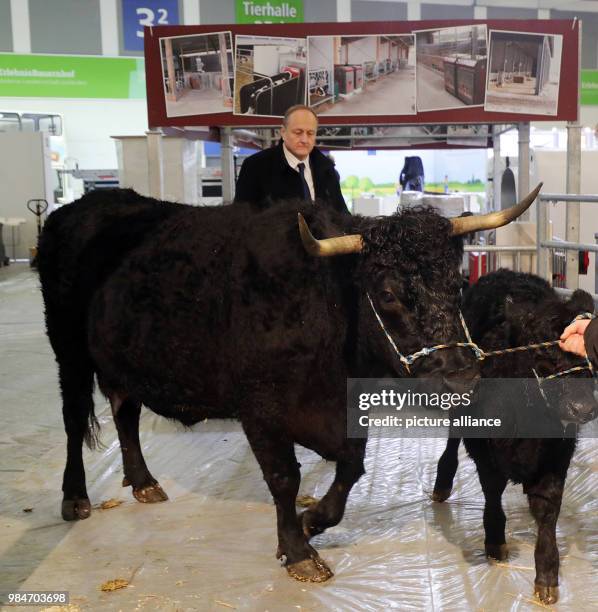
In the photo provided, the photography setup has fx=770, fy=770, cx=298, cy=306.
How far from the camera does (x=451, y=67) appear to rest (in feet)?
17.9

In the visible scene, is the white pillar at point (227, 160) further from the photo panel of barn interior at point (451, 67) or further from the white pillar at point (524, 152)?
the white pillar at point (524, 152)

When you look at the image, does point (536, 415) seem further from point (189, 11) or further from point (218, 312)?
point (189, 11)

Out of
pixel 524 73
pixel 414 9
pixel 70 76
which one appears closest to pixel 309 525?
pixel 524 73

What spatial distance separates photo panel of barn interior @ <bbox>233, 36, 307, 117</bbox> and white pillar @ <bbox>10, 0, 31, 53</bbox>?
12.7m

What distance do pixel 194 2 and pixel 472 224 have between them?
626 inches

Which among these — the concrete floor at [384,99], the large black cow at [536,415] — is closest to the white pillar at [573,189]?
the concrete floor at [384,99]

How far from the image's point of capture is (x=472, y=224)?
8.80 ft

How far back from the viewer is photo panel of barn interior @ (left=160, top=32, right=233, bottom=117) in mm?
5445

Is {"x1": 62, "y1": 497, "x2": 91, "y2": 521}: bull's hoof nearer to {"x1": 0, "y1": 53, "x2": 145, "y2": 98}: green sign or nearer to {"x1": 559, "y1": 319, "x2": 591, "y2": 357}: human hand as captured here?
{"x1": 559, "y1": 319, "x2": 591, "y2": 357}: human hand

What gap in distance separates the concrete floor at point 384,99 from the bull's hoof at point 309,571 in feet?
12.1

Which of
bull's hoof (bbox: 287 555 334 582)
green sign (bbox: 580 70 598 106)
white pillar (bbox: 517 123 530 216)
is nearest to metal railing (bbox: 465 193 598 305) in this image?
white pillar (bbox: 517 123 530 216)

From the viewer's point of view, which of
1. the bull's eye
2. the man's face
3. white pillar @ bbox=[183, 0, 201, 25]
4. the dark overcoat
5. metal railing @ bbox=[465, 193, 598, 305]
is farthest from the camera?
white pillar @ bbox=[183, 0, 201, 25]

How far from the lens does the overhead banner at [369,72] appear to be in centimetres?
537

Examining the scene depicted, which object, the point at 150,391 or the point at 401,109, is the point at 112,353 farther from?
the point at 401,109
